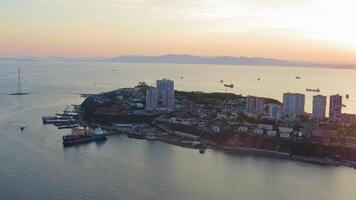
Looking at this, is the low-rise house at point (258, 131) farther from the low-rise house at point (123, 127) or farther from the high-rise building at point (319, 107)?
the low-rise house at point (123, 127)

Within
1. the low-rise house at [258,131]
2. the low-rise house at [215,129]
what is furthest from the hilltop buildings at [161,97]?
the low-rise house at [258,131]

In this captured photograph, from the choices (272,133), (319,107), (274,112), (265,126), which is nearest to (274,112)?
(274,112)

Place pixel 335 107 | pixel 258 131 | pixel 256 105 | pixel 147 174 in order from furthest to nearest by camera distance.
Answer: pixel 256 105 < pixel 335 107 < pixel 258 131 < pixel 147 174

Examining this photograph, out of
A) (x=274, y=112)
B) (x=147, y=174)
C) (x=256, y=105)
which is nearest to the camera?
(x=147, y=174)

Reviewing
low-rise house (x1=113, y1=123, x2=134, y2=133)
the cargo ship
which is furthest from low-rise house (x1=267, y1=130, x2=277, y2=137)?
the cargo ship

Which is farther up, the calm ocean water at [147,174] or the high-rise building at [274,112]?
the high-rise building at [274,112]

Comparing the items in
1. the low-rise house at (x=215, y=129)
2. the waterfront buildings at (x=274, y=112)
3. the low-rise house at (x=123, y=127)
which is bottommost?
the low-rise house at (x=123, y=127)

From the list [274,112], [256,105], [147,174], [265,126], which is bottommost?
[147,174]

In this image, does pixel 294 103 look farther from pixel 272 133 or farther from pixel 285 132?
pixel 272 133

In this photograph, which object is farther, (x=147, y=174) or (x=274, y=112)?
(x=274, y=112)

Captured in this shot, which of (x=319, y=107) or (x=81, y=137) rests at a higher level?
(x=319, y=107)
